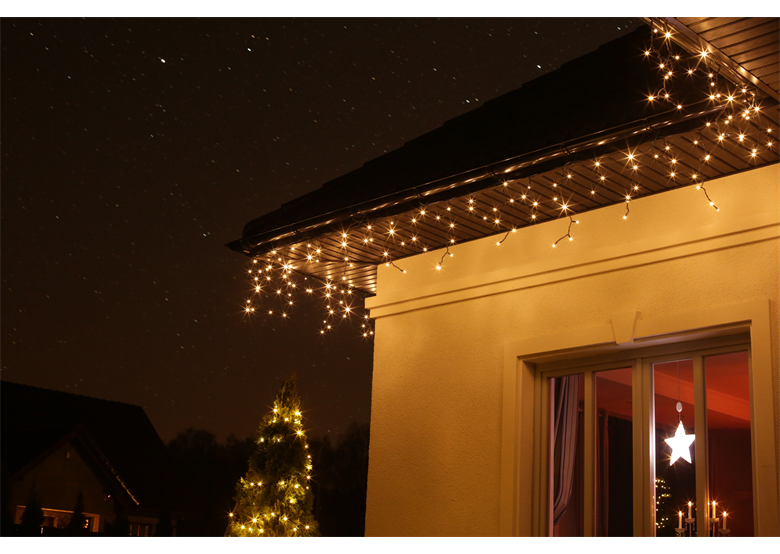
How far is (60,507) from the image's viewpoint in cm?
1592

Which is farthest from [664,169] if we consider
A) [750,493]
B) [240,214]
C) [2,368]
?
[2,368]

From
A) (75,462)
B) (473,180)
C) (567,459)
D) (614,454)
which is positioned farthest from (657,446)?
(75,462)

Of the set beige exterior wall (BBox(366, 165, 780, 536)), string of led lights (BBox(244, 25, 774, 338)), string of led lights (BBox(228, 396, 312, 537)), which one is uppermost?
string of led lights (BBox(244, 25, 774, 338))

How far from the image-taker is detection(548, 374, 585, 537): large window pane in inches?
228

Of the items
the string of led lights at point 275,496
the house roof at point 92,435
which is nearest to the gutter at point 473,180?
the string of led lights at point 275,496

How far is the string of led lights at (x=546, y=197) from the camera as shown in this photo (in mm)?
4555

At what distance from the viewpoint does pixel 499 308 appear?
21.0 feet

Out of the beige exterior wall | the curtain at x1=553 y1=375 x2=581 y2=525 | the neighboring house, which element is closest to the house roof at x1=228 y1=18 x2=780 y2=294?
the beige exterior wall

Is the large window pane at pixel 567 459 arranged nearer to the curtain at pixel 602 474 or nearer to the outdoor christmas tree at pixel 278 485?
the curtain at pixel 602 474

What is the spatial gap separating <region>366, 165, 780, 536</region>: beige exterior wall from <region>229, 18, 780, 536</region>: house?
2cm

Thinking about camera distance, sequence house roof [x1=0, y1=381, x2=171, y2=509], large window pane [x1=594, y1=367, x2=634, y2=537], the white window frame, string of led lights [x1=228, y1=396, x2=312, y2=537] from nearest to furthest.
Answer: the white window frame
large window pane [x1=594, y1=367, x2=634, y2=537]
string of led lights [x1=228, y1=396, x2=312, y2=537]
house roof [x1=0, y1=381, x2=171, y2=509]

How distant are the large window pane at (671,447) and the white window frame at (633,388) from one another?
3.5 inches

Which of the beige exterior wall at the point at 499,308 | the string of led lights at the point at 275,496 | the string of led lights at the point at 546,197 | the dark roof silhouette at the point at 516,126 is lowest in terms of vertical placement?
the string of led lights at the point at 275,496

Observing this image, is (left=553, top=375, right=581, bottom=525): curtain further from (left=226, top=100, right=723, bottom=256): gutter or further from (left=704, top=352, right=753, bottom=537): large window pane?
(left=226, top=100, right=723, bottom=256): gutter
